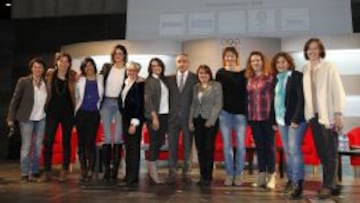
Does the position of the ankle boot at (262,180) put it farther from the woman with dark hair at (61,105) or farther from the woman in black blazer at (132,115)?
the woman with dark hair at (61,105)

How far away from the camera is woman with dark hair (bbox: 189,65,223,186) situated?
4.46 meters

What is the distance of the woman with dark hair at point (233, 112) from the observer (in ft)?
14.5

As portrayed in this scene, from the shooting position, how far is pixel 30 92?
15.7 ft

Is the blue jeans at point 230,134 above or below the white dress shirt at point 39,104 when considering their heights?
below

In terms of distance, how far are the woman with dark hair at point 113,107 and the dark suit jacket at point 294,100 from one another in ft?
5.72

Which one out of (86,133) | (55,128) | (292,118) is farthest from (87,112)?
(292,118)

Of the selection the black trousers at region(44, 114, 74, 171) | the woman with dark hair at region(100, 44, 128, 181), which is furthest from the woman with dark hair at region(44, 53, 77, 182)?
the woman with dark hair at region(100, 44, 128, 181)

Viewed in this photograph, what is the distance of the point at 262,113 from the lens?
4.20 metres

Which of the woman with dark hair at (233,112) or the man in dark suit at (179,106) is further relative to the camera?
the man in dark suit at (179,106)

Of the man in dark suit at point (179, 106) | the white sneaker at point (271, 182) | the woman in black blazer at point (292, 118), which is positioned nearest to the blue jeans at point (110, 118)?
the man in dark suit at point (179, 106)

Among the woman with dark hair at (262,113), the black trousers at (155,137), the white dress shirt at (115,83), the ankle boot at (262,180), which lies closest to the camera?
the woman with dark hair at (262,113)

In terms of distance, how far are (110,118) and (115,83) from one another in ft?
1.23

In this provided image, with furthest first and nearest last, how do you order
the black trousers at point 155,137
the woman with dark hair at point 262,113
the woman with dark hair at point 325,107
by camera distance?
the black trousers at point 155,137 < the woman with dark hair at point 262,113 < the woman with dark hair at point 325,107

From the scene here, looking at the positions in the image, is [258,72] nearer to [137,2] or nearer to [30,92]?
[30,92]
